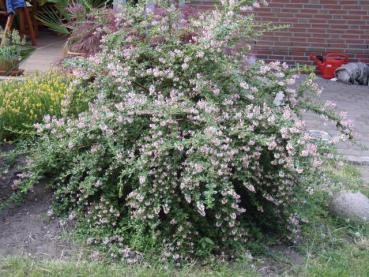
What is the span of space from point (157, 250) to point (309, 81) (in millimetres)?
1563

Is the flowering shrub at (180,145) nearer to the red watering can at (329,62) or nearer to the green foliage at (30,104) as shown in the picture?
the green foliage at (30,104)

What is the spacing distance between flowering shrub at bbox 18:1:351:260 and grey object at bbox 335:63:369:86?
5015 millimetres

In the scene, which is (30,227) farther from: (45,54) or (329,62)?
(45,54)

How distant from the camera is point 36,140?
4.43 m

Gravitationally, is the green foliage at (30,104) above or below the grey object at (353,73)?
above

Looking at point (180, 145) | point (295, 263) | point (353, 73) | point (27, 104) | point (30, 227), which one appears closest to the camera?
point (180, 145)

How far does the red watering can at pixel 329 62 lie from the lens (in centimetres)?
900

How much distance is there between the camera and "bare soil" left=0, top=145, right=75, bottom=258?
3.65 metres

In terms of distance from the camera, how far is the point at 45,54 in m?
9.91

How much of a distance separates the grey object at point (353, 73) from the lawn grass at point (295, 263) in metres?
5.01

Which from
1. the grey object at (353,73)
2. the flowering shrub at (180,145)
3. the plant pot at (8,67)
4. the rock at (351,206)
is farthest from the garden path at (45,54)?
the rock at (351,206)

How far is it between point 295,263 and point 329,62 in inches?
229

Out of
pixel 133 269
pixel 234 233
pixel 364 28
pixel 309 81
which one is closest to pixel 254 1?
pixel 309 81

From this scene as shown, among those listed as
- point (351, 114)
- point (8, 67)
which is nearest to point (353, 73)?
point (351, 114)
